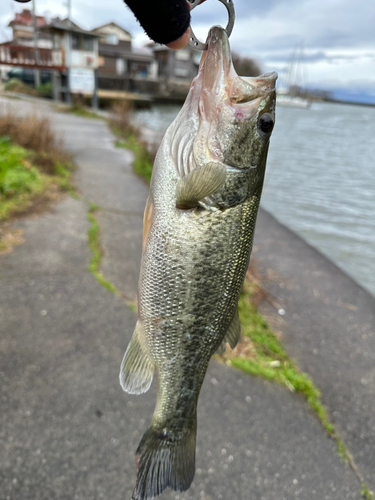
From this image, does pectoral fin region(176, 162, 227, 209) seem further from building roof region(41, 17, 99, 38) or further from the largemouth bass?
building roof region(41, 17, 99, 38)

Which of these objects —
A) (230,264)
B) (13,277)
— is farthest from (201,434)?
(13,277)

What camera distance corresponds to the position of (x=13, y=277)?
4.96m

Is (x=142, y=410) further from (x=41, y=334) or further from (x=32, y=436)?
(x=41, y=334)

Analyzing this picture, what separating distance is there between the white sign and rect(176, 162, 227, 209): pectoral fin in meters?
27.6

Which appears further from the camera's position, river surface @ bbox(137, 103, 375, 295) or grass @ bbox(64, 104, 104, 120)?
grass @ bbox(64, 104, 104, 120)

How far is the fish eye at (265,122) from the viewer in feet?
5.32

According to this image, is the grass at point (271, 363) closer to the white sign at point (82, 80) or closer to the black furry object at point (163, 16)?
the black furry object at point (163, 16)

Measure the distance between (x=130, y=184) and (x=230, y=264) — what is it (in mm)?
8936

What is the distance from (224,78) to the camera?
5.17 ft

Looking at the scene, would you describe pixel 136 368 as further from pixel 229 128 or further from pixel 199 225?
pixel 229 128

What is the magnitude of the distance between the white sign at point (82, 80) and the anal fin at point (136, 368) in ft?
90.9

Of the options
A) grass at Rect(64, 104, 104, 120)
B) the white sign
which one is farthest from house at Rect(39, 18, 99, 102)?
grass at Rect(64, 104, 104, 120)

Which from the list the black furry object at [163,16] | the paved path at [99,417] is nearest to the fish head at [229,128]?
the black furry object at [163,16]

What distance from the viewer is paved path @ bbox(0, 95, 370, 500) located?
2934mm
